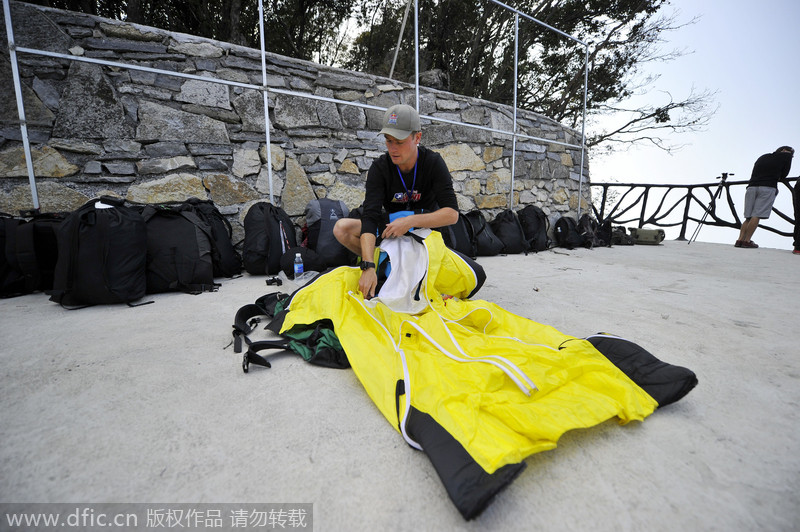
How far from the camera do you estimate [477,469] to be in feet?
2.48

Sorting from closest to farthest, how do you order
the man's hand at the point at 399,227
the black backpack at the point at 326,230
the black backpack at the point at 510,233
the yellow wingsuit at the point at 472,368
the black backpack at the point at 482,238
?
the yellow wingsuit at the point at 472,368 < the man's hand at the point at 399,227 < the black backpack at the point at 326,230 < the black backpack at the point at 482,238 < the black backpack at the point at 510,233

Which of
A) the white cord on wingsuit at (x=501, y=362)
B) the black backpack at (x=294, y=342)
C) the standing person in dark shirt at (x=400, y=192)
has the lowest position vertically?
the black backpack at (x=294, y=342)

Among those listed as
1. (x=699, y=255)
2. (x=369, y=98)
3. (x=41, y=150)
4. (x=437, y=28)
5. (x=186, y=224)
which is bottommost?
(x=699, y=255)

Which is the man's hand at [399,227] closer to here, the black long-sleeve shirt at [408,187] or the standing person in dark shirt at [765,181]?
the black long-sleeve shirt at [408,187]

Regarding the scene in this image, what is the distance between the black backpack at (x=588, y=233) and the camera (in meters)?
5.36

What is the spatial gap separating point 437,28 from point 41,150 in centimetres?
691

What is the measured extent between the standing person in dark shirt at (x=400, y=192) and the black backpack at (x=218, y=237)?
1261 mm

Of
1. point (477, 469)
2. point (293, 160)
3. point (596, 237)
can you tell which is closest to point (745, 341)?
point (477, 469)

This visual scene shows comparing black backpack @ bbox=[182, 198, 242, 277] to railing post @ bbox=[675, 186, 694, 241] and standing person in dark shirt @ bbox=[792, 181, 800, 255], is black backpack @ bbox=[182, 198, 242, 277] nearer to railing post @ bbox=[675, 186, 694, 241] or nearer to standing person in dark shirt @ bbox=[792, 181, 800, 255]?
standing person in dark shirt @ bbox=[792, 181, 800, 255]

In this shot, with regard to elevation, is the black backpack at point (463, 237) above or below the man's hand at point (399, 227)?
below

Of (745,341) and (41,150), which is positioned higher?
(41,150)

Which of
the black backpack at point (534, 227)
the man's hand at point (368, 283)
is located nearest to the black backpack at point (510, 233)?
the black backpack at point (534, 227)

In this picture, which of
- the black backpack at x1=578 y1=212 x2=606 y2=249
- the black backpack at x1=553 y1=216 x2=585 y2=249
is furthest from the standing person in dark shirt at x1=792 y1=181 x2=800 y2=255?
the black backpack at x1=553 y1=216 x2=585 y2=249

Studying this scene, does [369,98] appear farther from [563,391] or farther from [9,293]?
[563,391]
